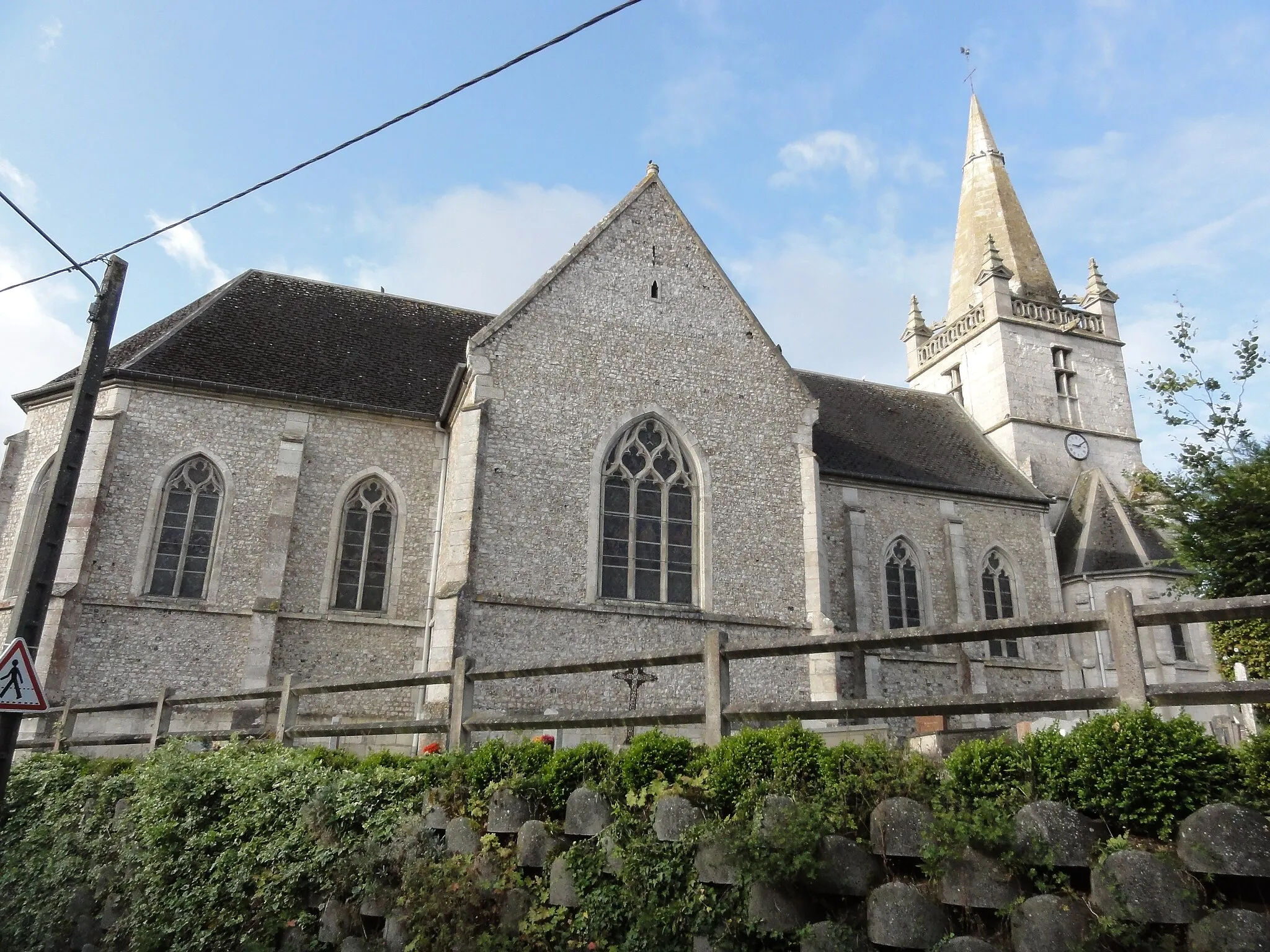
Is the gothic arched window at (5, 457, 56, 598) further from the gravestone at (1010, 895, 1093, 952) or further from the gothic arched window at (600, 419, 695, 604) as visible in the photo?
the gravestone at (1010, 895, 1093, 952)

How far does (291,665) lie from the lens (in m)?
15.9

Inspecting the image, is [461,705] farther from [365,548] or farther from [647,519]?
[365,548]

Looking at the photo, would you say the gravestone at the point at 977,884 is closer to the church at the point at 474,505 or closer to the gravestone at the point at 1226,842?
the gravestone at the point at 1226,842

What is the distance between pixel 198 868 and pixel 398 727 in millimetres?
2067

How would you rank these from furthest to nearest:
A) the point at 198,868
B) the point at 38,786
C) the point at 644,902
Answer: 1. the point at 38,786
2. the point at 198,868
3. the point at 644,902

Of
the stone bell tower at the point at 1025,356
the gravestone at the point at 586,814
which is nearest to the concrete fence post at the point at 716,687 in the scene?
the gravestone at the point at 586,814

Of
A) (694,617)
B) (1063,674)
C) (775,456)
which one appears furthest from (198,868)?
(1063,674)

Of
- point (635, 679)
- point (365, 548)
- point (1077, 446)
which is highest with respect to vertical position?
point (1077, 446)

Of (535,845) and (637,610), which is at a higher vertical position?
(637,610)

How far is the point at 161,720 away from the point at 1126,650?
35.1 ft

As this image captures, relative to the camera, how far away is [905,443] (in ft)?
79.1

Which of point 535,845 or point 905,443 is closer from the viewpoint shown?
point 535,845

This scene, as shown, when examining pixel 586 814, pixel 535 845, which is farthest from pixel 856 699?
pixel 535 845

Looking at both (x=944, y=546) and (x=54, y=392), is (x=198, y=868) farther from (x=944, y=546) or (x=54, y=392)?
(x=944, y=546)
